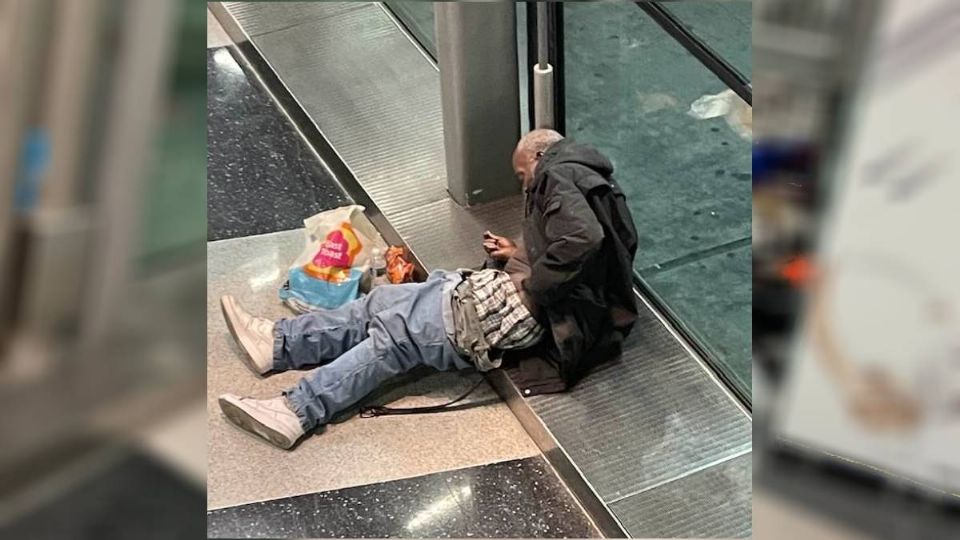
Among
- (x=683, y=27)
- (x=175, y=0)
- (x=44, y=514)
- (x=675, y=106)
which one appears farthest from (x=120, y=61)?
(x=675, y=106)

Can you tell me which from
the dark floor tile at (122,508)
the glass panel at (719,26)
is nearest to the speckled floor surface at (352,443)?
the glass panel at (719,26)

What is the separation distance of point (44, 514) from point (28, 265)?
0.17m

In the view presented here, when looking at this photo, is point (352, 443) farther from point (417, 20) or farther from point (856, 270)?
point (856, 270)

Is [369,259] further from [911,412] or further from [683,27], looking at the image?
[911,412]

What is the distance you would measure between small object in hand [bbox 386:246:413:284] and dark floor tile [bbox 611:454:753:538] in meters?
0.83

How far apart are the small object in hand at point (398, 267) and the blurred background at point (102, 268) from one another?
1.81 meters

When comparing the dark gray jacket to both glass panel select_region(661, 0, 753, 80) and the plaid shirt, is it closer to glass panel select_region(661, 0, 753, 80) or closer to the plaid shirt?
the plaid shirt

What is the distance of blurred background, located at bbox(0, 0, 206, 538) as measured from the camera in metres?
0.57

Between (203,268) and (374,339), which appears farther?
(374,339)

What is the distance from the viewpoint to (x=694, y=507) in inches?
76.9

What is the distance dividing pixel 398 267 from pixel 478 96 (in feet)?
1.50

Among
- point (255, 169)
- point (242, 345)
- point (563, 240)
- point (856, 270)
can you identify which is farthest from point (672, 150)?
point (856, 270)

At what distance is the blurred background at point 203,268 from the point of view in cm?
59

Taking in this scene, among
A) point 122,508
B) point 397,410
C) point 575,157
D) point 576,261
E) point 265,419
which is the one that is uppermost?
point 122,508
